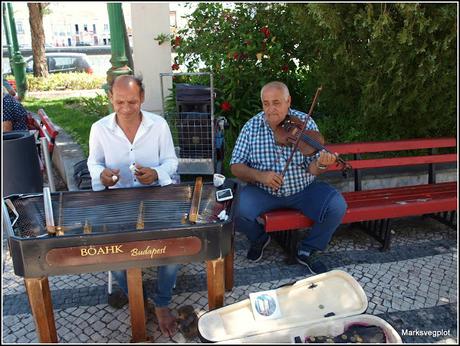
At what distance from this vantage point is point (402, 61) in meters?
3.38

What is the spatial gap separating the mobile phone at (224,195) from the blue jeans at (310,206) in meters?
0.71

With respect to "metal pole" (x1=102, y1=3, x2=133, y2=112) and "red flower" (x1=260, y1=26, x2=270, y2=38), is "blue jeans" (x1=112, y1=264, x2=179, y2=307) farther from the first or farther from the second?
"red flower" (x1=260, y1=26, x2=270, y2=38)

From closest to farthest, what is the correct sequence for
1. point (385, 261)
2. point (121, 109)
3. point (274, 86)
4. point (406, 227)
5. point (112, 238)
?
point (112, 238)
point (121, 109)
point (274, 86)
point (385, 261)
point (406, 227)

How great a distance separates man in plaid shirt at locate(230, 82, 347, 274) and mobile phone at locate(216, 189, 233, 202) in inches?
24.6

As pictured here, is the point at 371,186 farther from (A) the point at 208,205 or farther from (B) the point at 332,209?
(A) the point at 208,205

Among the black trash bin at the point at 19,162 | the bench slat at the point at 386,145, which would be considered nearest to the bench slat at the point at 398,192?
the bench slat at the point at 386,145

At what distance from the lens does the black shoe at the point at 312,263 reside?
302 cm

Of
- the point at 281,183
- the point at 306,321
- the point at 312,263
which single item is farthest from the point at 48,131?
the point at 306,321

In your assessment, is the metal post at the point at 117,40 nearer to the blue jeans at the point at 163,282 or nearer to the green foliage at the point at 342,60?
the green foliage at the point at 342,60

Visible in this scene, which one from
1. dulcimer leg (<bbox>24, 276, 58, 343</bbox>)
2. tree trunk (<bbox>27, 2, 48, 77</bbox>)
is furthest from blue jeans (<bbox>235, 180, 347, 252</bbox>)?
tree trunk (<bbox>27, 2, 48, 77</bbox>)

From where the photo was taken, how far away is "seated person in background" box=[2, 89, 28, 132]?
4.08 m

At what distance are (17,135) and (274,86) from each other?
2.33 metres

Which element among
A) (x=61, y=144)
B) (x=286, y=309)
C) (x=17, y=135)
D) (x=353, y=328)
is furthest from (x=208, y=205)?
(x=61, y=144)

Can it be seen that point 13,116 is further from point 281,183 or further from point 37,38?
point 37,38
